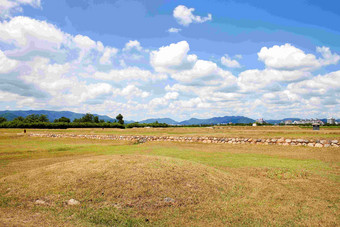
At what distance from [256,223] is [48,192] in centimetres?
711

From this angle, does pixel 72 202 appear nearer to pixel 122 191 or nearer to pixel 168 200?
pixel 122 191

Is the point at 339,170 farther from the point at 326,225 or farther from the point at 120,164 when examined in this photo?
the point at 120,164

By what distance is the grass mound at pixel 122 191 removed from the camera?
6629 mm

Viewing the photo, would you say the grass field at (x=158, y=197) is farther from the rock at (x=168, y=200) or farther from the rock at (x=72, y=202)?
the rock at (x=72, y=202)

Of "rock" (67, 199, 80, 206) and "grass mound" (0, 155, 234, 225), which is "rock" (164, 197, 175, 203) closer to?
"grass mound" (0, 155, 234, 225)

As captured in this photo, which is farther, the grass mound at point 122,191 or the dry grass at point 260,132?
the dry grass at point 260,132

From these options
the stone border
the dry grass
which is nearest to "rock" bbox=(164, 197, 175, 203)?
the stone border

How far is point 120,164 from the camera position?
9.66 meters

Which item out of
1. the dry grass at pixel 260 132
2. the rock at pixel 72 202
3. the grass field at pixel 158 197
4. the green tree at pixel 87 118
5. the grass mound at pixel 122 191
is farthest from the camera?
the green tree at pixel 87 118

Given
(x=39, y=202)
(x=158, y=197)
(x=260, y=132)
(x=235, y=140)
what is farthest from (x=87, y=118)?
(x=158, y=197)

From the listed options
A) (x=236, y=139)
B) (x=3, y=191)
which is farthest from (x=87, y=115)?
(x=3, y=191)

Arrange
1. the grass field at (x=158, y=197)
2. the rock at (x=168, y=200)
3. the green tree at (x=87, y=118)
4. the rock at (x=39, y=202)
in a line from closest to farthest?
the grass field at (x=158, y=197) → the rock at (x=39, y=202) → the rock at (x=168, y=200) → the green tree at (x=87, y=118)

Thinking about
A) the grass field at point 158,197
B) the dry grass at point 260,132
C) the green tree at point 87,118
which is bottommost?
the grass field at point 158,197

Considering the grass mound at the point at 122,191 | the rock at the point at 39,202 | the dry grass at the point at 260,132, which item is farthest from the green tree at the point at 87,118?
the rock at the point at 39,202
